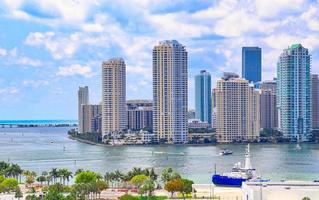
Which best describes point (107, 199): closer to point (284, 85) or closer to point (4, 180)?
point (4, 180)

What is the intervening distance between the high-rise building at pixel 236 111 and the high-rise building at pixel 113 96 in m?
7.86

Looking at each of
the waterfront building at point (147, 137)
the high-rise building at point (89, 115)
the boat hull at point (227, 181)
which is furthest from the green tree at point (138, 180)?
the high-rise building at point (89, 115)

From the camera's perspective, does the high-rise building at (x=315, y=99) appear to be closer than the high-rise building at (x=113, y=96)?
No

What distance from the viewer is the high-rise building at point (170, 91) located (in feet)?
180

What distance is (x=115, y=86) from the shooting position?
59.6 meters

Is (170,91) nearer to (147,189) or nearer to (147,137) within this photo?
(147,137)

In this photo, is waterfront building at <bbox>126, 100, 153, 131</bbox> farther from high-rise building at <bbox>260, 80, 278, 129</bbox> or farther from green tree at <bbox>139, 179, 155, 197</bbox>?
green tree at <bbox>139, 179, 155, 197</bbox>

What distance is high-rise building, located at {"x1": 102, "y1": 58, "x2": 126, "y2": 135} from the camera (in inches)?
2319

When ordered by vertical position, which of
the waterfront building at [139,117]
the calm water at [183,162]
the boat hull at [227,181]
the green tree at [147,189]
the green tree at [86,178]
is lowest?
the calm water at [183,162]

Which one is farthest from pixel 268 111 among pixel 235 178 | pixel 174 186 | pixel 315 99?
pixel 174 186

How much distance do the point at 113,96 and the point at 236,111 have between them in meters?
10.1

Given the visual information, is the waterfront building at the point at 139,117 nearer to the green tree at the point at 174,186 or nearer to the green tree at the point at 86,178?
the green tree at the point at 86,178

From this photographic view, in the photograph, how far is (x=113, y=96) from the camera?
193ft

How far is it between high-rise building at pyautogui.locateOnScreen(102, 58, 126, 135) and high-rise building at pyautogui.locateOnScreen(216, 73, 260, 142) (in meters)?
7.86
